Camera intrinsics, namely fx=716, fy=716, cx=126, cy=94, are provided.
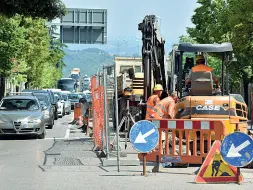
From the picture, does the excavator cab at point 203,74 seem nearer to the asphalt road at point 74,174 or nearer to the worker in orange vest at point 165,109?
the worker in orange vest at point 165,109

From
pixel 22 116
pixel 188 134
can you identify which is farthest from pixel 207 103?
pixel 22 116

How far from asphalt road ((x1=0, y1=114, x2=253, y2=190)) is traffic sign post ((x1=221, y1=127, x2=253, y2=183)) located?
1.40ft

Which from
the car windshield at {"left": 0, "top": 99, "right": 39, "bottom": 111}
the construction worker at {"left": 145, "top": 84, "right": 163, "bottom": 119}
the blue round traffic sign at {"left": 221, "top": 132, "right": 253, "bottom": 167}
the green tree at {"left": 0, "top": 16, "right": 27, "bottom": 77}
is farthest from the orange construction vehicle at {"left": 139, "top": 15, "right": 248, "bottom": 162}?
the green tree at {"left": 0, "top": 16, "right": 27, "bottom": 77}

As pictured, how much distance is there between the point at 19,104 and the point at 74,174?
40.7 feet

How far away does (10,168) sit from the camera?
15.0 metres

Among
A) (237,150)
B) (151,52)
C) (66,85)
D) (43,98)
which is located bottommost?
(237,150)

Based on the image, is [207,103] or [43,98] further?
[43,98]

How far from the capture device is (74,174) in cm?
1400

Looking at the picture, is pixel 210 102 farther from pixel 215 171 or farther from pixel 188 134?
pixel 215 171

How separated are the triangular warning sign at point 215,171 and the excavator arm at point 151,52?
27.0 feet

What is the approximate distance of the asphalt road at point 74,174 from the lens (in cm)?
1234

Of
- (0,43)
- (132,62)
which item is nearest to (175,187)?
(132,62)

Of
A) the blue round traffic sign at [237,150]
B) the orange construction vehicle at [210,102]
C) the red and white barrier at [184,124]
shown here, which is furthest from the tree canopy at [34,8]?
the blue round traffic sign at [237,150]

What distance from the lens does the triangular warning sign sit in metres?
12.7
